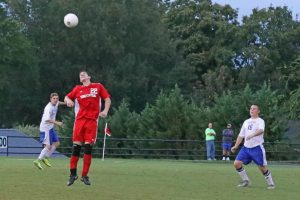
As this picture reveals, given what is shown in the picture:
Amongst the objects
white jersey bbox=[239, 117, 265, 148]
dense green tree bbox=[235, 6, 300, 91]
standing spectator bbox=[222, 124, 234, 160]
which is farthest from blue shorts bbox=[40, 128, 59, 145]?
dense green tree bbox=[235, 6, 300, 91]

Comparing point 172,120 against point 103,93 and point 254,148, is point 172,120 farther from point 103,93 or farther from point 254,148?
point 103,93

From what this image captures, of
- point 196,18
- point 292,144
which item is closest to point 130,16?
point 196,18

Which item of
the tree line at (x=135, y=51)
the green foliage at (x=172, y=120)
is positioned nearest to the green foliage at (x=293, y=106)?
the green foliage at (x=172, y=120)

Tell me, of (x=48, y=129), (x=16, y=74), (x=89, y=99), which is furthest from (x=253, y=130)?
(x=16, y=74)

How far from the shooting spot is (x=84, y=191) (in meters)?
13.9

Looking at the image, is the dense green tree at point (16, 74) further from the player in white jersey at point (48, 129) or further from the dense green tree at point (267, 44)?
the player in white jersey at point (48, 129)

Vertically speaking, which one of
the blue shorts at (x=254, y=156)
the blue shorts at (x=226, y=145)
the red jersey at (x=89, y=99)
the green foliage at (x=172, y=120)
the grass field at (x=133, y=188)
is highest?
the green foliage at (x=172, y=120)

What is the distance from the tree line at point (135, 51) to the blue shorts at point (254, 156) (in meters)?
56.6

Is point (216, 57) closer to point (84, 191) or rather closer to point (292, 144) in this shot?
point (292, 144)

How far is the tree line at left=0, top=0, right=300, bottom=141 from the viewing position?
7650 centimetres

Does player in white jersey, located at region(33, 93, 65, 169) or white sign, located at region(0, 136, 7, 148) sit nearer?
player in white jersey, located at region(33, 93, 65, 169)

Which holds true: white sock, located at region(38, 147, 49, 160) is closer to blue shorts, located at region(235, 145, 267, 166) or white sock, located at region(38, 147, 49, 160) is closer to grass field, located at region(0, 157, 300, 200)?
grass field, located at region(0, 157, 300, 200)

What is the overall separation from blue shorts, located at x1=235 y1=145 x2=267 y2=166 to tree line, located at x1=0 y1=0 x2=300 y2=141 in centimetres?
5662

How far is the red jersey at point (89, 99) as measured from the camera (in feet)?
51.4
